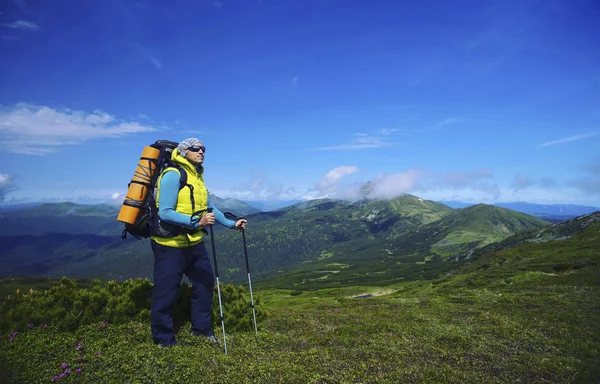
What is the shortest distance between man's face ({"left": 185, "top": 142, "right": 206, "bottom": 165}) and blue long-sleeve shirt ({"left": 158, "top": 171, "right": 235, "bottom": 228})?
0.64 meters

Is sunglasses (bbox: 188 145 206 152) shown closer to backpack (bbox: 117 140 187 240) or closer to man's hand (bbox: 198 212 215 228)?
backpack (bbox: 117 140 187 240)

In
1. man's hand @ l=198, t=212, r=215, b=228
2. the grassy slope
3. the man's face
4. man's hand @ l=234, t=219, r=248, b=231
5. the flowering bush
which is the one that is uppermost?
the man's face

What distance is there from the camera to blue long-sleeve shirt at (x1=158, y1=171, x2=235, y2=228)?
318 inches

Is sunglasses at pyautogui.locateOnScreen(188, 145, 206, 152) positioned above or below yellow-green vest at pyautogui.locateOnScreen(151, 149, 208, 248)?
above

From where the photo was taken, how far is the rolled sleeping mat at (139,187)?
832 cm

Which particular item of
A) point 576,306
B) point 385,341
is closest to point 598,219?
point 576,306

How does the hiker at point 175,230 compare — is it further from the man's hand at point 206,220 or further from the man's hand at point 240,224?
the man's hand at point 240,224

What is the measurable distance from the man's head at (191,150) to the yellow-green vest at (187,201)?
116 mm

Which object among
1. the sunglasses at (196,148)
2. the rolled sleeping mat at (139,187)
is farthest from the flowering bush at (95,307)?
the sunglasses at (196,148)

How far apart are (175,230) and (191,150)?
7.29 ft

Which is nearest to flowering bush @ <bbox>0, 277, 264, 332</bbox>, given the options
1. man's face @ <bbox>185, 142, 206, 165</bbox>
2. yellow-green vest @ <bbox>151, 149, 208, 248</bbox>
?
yellow-green vest @ <bbox>151, 149, 208, 248</bbox>

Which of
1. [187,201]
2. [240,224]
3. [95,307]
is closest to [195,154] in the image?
[187,201]

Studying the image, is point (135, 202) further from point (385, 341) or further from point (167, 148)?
point (385, 341)

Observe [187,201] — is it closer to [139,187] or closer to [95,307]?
[139,187]
